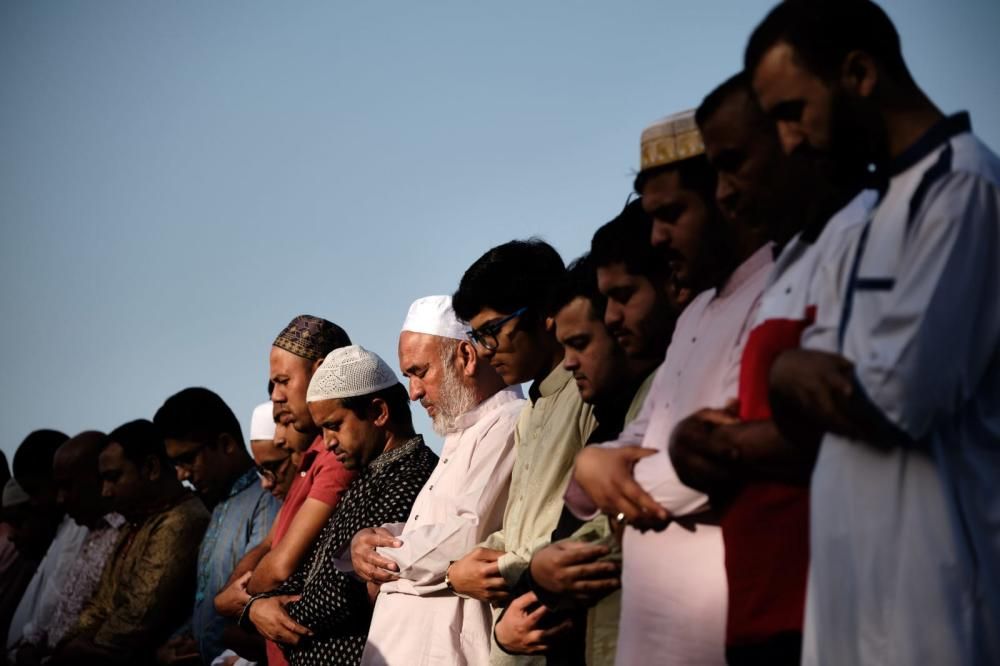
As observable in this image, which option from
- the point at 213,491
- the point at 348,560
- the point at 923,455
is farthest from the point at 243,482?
the point at 923,455

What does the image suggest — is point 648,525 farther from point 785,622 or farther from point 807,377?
point 807,377

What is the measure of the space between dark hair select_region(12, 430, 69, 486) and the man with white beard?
24.9ft

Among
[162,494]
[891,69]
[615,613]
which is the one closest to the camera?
[891,69]

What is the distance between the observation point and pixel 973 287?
95.4 inches

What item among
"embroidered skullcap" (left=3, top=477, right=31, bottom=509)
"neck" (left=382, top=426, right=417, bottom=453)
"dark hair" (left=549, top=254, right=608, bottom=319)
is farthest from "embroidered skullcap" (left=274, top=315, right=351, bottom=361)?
"embroidered skullcap" (left=3, top=477, right=31, bottom=509)

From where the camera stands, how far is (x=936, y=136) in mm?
2623

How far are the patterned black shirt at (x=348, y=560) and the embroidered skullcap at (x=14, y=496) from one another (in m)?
7.33

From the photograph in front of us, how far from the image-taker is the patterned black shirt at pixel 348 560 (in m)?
6.19

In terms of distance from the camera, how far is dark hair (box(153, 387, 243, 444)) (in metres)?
9.10

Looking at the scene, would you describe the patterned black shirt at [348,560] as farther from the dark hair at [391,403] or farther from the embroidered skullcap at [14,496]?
the embroidered skullcap at [14,496]

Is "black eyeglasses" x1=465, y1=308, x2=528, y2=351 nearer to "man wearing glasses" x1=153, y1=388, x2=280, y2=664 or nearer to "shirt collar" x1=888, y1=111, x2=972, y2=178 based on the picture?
"shirt collar" x1=888, y1=111, x2=972, y2=178

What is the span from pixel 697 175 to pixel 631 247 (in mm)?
495

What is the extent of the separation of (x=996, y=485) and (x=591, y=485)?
1.17 metres

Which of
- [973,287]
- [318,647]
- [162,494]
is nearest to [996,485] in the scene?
[973,287]
